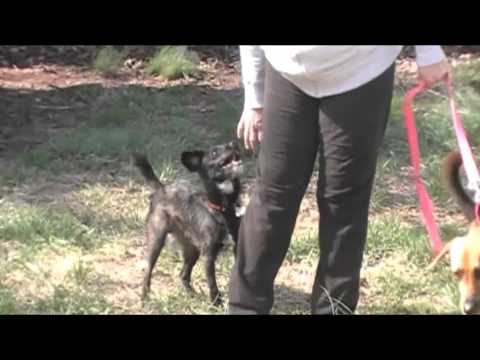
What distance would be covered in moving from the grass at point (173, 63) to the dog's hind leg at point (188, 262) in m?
4.14

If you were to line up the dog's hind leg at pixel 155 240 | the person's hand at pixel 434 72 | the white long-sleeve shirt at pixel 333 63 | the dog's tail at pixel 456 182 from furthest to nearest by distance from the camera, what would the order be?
the dog's hind leg at pixel 155 240 < the dog's tail at pixel 456 182 < the person's hand at pixel 434 72 < the white long-sleeve shirt at pixel 333 63

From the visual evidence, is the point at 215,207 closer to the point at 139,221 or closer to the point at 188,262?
the point at 188,262

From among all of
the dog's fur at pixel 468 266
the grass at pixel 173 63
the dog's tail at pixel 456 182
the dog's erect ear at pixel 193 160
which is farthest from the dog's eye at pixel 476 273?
the grass at pixel 173 63

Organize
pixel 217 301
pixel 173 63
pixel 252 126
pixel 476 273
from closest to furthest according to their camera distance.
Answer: pixel 476 273 < pixel 252 126 < pixel 217 301 < pixel 173 63

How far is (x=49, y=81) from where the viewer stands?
348 inches

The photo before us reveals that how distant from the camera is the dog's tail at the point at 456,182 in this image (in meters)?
4.02

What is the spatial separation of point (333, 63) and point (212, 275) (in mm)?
1576

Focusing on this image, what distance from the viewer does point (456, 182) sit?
4.19m

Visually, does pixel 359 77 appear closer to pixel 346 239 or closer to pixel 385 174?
pixel 346 239

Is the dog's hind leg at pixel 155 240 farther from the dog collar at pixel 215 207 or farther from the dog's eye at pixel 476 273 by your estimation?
the dog's eye at pixel 476 273

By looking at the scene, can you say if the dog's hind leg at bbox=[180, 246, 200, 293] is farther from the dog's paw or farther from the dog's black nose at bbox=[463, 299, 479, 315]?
the dog's black nose at bbox=[463, 299, 479, 315]

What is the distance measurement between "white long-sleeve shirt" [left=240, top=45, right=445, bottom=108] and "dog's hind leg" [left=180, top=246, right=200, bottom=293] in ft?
5.06

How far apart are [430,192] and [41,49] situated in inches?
198

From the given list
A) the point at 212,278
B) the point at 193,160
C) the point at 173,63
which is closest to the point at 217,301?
the point at 212,278
